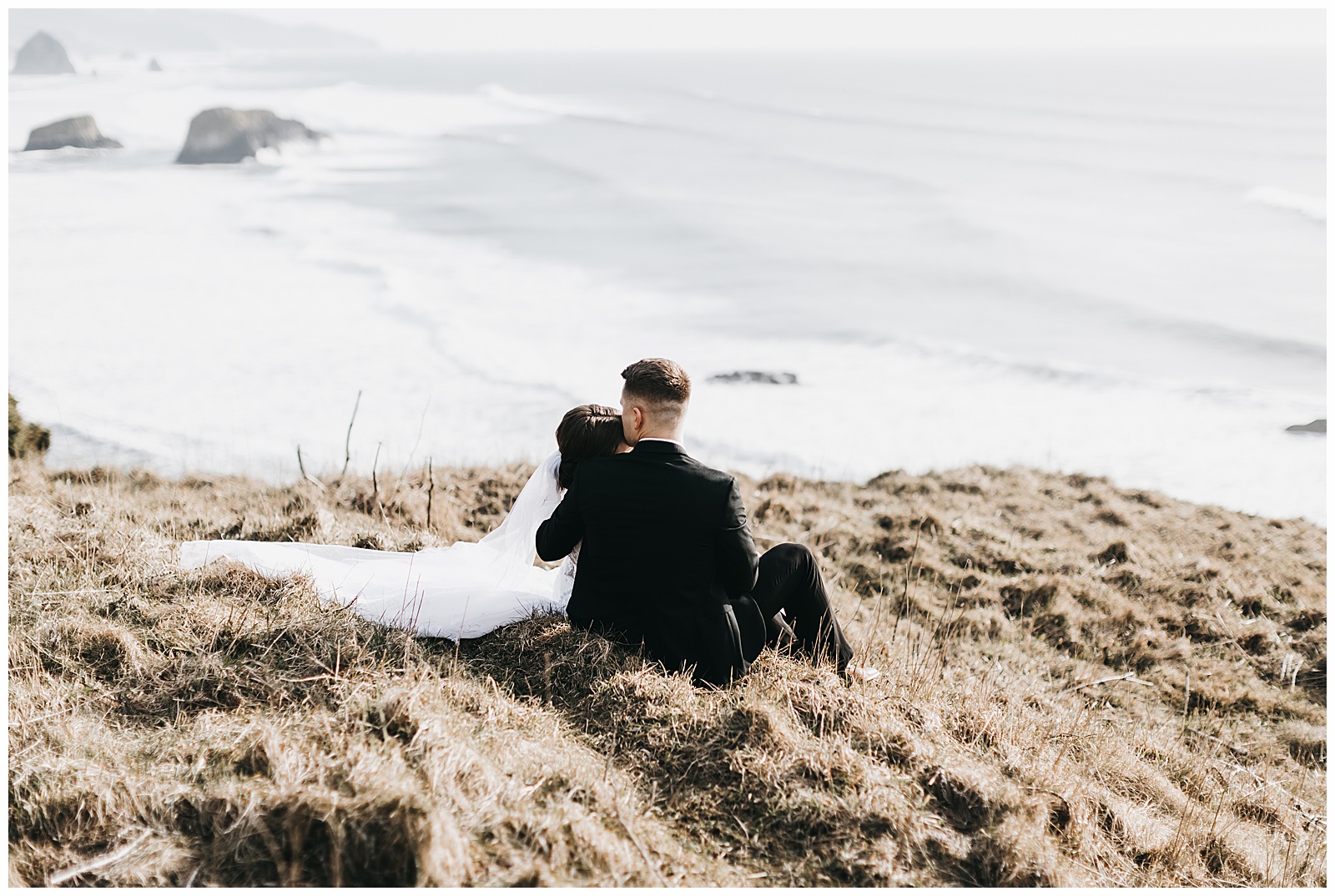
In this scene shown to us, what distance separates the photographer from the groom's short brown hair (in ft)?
13.9

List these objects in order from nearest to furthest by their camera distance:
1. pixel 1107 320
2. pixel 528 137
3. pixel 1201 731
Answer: pixel 1201 731, pixel 1107 320, pixel 528 137

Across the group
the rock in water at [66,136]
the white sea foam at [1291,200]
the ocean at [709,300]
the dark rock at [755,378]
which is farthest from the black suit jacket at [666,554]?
the rock in water at [66,136]

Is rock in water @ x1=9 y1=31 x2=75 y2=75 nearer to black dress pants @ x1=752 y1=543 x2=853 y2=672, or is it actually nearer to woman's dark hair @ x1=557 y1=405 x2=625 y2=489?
woman's dark hair @ x1=557 y1=405 x2=625 y2=489

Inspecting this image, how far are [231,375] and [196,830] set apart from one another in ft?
59.0

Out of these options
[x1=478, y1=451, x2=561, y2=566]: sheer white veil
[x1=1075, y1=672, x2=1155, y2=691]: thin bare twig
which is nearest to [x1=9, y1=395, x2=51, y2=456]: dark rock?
[x1=478, y1=451, x2=561, y2=566]: sheer white veil

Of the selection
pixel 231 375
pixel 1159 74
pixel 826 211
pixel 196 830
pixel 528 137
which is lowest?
pixel 231 375

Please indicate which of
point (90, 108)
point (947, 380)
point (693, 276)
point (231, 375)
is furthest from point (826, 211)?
point (90, 108)

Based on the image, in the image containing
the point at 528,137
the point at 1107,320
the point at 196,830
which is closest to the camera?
the point at 196,830

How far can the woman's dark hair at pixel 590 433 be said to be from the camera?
4824 mm

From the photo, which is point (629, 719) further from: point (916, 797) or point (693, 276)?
point (693, 276)

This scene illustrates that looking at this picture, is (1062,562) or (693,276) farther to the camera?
(693,276)

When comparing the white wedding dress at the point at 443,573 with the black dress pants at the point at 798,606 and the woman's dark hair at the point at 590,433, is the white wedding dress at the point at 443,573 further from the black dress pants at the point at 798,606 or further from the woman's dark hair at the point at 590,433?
the black dress pants at the point at 798,606

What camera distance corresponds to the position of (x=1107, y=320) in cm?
2923

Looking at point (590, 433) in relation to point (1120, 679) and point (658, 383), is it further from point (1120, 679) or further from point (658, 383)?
point (1120, 679)
